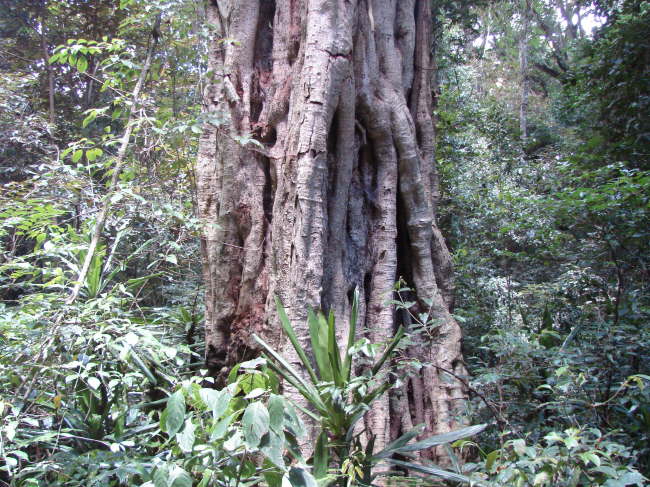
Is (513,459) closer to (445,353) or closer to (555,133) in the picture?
(445,353)

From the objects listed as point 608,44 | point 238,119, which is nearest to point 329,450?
point 238,119

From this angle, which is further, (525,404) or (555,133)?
(555,133)

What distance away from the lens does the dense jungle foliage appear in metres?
1.89

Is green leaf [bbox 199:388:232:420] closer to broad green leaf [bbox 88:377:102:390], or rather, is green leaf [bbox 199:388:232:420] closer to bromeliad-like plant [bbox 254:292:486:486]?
bromeliad-like plant [bbox 254:292:486:486]

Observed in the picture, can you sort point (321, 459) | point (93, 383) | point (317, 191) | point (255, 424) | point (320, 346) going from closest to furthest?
point (255, 424) < point (321, 459) < point (93, 383) < point (320, 346) < point (317, 191)

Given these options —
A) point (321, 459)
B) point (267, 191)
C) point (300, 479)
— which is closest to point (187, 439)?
point (300, 479)

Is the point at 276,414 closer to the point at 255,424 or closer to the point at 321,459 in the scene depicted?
the point at 255,424

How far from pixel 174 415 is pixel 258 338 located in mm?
686

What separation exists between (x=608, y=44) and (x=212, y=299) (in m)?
5.57

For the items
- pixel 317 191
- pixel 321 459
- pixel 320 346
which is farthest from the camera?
pixel 317 191

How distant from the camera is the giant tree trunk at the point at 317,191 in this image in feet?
9.03


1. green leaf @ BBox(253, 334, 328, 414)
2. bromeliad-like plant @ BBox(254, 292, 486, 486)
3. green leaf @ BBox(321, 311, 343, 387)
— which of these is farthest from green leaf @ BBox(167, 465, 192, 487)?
green leaf @ BBox(321, 311, 343, 387)

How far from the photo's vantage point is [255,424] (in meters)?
1.46

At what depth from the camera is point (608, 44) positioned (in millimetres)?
5793
